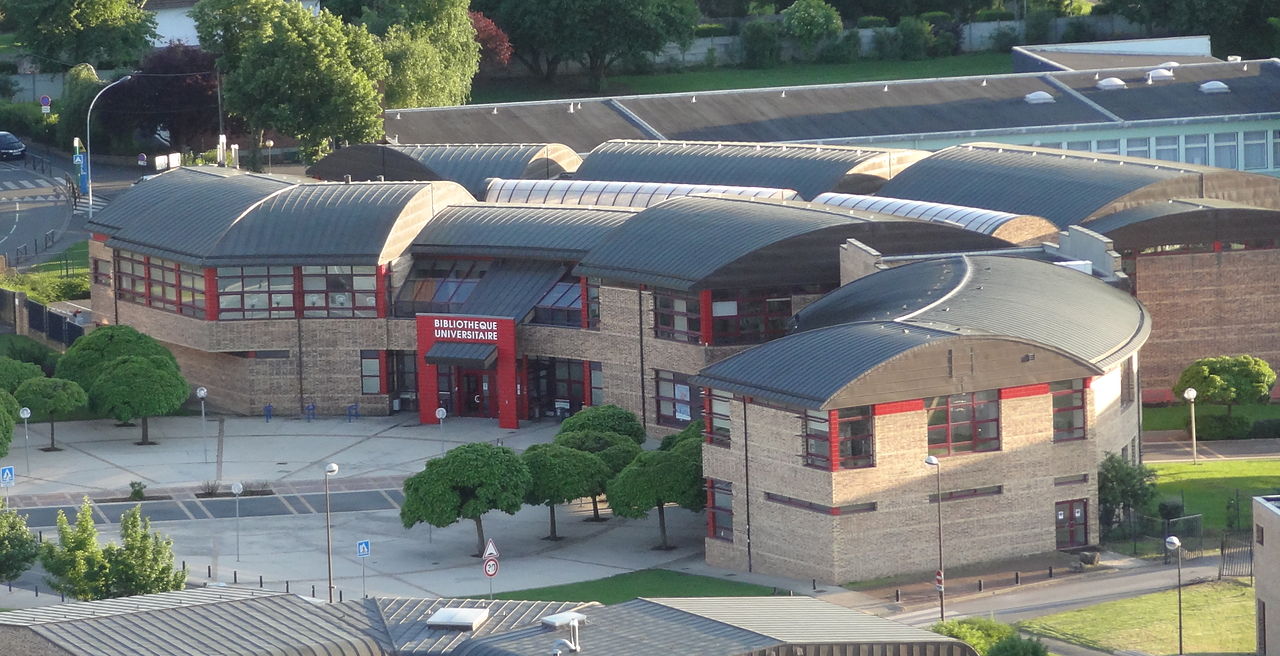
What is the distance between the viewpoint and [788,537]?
78250 mm

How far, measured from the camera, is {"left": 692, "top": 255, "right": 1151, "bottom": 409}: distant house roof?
76938 mm

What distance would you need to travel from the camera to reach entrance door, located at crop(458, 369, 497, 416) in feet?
342

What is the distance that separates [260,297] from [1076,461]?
4060 centimetres

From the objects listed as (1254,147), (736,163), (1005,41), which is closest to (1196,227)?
(736,163)

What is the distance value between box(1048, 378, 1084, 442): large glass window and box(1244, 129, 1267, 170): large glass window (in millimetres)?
68964

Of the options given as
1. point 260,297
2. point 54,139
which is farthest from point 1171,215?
point 54,139

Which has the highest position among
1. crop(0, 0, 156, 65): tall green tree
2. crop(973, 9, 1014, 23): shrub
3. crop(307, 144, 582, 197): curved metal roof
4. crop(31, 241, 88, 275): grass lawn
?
crop(0, 0, 156, 65): tall green tree

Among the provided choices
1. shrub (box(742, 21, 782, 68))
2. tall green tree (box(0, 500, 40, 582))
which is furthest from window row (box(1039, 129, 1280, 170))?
tall green tree (box(0, 500, 40, 582))

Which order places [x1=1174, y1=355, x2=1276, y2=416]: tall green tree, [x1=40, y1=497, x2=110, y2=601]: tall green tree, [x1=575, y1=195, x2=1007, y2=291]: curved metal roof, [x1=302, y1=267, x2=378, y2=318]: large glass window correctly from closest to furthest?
[x1=40, y1=497, x2=110, y2=601]: tall green tree
[x1=575, y1=195, x2=1007, y2=291]: curved metal roof
[x1=1174, y1=355, x2=1276, y2=416]: tall green tree
[x1=302, y1=267, x2=378, y2=318]: large glass window

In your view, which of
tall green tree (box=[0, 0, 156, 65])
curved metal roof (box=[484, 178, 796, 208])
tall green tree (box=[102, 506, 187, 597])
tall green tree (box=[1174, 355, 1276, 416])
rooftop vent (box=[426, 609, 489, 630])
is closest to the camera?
rooftop vent (box=[426, 609, 489, 630])

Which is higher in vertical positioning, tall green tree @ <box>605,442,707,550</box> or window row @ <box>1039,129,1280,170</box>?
window row @ <box>1039,129,1280,170</box>

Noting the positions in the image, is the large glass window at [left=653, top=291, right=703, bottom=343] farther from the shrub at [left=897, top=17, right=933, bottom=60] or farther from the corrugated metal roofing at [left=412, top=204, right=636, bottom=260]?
the shrub at [left=897, top=17, right=933, bottom=60]

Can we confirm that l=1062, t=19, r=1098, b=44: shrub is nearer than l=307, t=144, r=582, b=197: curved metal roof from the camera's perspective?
No

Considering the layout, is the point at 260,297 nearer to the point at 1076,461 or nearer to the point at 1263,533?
the point at 1076,461
